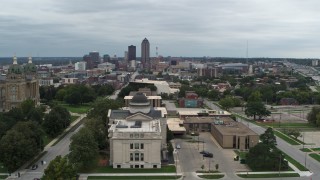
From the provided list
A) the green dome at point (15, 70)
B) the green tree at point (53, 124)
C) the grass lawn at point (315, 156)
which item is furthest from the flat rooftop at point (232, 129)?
the green dome at point (15, 70)

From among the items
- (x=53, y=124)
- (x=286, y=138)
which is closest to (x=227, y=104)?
(x=286, y=138)

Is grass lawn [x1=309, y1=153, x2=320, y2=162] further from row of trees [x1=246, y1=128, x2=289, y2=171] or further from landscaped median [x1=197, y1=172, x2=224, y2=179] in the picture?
landscaped median [x1=197, y1=172, x2=224, y2=179]

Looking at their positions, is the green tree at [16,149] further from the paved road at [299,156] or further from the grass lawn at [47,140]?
the paved road at [299,156]

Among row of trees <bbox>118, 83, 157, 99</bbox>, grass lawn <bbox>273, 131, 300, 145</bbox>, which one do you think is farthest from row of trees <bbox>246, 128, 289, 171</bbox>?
row of trees <bbox>118, 83, 157, 99</bbox>

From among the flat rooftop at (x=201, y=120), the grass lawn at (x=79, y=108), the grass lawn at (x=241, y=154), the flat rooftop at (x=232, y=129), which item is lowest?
the grass lawn at (x=241, y=154)

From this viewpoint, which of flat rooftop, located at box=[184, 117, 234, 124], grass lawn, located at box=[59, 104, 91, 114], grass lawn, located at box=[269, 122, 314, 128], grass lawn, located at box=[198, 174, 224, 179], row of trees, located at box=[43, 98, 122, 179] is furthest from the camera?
grass lawn, located at box=[59, 104, 91, 114]

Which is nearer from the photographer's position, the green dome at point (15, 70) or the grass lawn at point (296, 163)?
the grass lawn at point (296, 163)

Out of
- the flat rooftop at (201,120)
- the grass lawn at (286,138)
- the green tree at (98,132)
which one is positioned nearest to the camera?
the green tree at (98,132)
